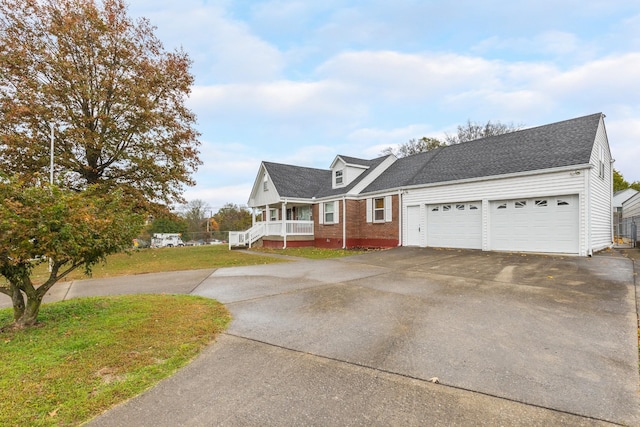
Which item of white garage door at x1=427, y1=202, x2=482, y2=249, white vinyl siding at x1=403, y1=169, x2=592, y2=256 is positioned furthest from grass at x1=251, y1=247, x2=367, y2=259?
white garage door at x1=427, y1=202, x2=482, y2=249

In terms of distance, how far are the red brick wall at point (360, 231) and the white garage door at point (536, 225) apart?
5.09 m

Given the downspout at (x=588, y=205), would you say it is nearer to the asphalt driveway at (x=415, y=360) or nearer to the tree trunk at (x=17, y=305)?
the asphalt driveway at (x=415, y=360)

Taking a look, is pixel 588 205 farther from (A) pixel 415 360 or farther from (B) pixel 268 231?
(B) pixel 268 231

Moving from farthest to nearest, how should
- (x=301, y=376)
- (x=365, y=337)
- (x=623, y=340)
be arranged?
(x=365, y=337), (x=623, y=340), (x=301, y=376)

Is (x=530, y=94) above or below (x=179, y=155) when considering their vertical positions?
above

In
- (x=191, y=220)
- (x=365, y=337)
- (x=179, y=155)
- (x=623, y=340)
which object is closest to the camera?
(x=623, y=340)

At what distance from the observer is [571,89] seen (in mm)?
16391

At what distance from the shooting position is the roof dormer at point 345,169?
20922 mm

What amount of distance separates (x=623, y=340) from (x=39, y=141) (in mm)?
22556

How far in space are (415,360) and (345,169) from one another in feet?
59.1

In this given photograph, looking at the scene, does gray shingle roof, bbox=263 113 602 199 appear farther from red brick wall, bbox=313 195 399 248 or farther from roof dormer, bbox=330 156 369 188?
red brick wall, bbox=313 195 399 248

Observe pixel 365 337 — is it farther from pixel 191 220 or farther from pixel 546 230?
pixel 191 220

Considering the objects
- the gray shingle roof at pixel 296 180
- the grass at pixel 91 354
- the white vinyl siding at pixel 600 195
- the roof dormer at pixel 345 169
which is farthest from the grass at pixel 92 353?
the gray shingle roof at pixel 296 180

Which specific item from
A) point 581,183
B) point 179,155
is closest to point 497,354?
point 581,183
